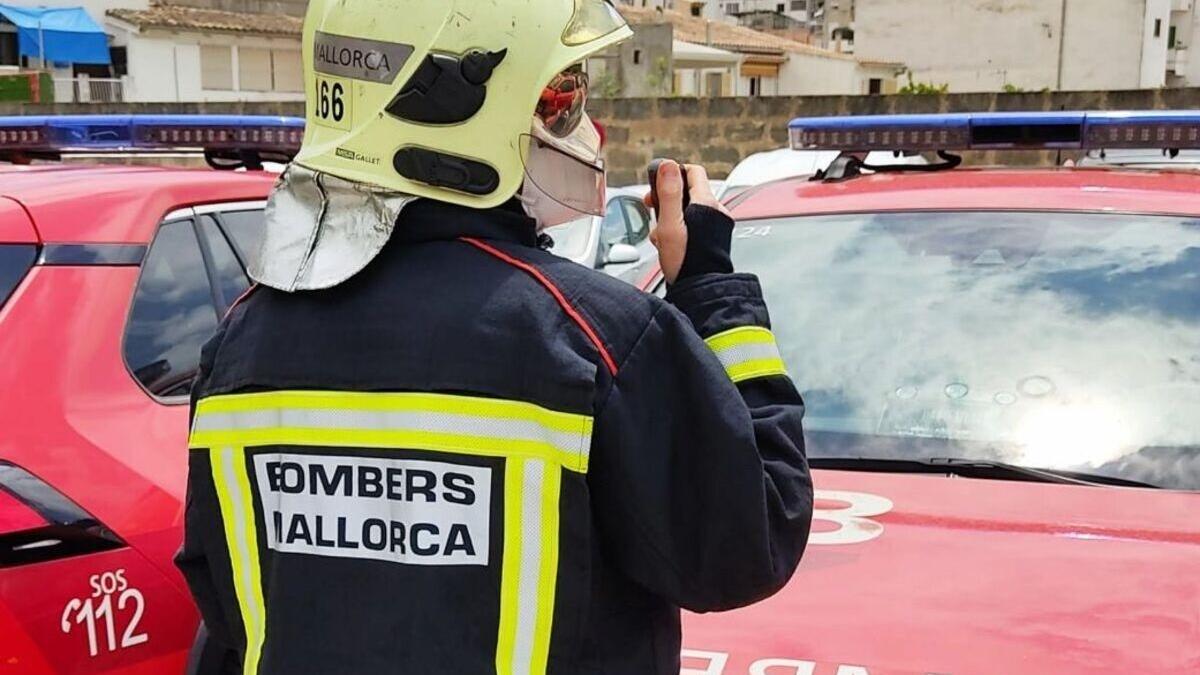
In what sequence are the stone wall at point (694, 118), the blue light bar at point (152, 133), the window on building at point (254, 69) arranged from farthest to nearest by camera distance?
the window on building at point (254, 69)
the stone wall at point (694, 118)
the blue light bar at point (152, 133)

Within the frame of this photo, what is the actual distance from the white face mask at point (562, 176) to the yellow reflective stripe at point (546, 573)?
1.16 ft

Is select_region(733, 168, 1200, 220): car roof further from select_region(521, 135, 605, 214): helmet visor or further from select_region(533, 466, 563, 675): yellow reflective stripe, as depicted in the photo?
select_region(533, 466, 563, 675): yellow reflective stripe

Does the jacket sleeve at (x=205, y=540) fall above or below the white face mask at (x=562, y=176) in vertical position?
below

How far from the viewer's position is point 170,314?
9.17 ft

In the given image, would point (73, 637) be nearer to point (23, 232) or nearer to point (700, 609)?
point (23, 232)

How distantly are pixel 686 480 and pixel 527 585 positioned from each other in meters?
0.20

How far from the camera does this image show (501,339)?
1.35m

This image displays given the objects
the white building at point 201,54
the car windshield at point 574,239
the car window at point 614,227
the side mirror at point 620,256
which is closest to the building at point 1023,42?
the white building at point 201,54

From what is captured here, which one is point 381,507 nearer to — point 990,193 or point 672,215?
point 672,215

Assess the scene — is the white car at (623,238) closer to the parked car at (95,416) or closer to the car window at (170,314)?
the car window at (170,314)

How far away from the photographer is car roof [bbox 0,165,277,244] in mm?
2588

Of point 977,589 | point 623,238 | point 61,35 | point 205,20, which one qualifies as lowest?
point 623,238

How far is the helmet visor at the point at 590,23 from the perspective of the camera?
4.94ft

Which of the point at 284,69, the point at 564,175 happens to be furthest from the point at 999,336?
the point at 284,69
